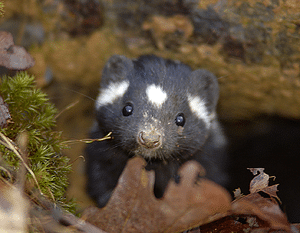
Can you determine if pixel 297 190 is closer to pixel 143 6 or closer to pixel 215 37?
pixel 215 37

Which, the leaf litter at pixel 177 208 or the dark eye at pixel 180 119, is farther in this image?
the dark eye at pixel 180 119

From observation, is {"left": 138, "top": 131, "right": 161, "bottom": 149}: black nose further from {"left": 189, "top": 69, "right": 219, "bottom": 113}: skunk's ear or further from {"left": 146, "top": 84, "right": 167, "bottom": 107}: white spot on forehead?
{"left": 189, "top": 69, "right": 219, "bottom": 113}: skunk's ear

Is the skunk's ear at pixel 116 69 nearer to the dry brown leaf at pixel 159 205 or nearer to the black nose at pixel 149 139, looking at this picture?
the black nose at pixel 149 139

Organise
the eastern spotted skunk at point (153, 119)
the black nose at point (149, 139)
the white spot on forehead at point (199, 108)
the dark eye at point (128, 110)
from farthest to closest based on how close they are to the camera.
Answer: the white spot on forehead at point (199, 108)
the dark eye at point (128, 110)
the eastern spotted skunk at point (153, 119)
the black nose at point (149, 139)

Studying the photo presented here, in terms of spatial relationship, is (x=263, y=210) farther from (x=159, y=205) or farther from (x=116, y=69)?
(x=116, y=69)

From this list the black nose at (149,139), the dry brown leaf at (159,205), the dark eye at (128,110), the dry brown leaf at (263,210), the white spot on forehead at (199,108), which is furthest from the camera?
the white spot on forehead at (199,108)

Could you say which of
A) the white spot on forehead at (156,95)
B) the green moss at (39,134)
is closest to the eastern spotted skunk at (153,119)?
the white spot on forehead at (156,95)
